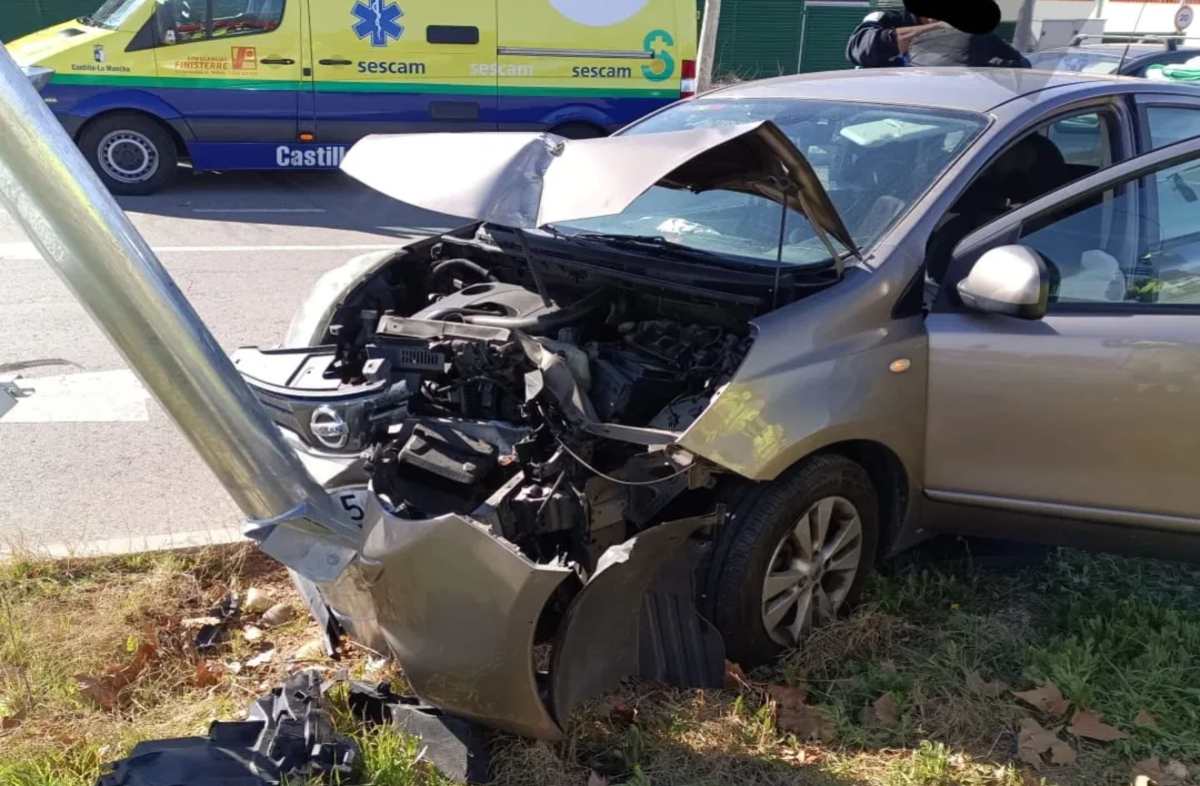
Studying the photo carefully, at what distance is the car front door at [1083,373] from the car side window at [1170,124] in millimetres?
517

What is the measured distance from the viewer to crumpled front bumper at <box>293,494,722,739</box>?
2.69 metres

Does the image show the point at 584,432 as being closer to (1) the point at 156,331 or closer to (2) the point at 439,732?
(2) the point at 439,732

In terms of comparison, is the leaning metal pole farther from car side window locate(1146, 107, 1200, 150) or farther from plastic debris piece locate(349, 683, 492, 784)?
car side window locate(1146, 107, 1200, 150)

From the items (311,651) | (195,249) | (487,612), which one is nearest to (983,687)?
(487,612)

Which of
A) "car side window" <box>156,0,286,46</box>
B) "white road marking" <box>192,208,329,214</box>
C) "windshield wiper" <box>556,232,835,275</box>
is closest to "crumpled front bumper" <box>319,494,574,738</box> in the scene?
"windshield wiper" <box>556,232,835,275</box>

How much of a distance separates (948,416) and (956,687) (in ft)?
2.72

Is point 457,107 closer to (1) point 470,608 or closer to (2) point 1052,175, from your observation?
(2) point 1052,175

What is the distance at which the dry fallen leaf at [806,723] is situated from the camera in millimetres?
3189

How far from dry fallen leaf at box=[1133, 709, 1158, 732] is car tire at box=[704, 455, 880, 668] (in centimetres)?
87

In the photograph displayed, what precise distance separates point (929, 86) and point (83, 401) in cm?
430

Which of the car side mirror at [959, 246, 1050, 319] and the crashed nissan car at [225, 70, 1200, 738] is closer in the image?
the crashed nissan car at [225, 70, 1200, 738]

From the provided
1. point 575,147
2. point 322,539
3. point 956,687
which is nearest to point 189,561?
point 322,539

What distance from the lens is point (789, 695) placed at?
3.34 meters

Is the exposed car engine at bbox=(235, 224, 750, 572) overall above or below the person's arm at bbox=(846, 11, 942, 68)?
below
